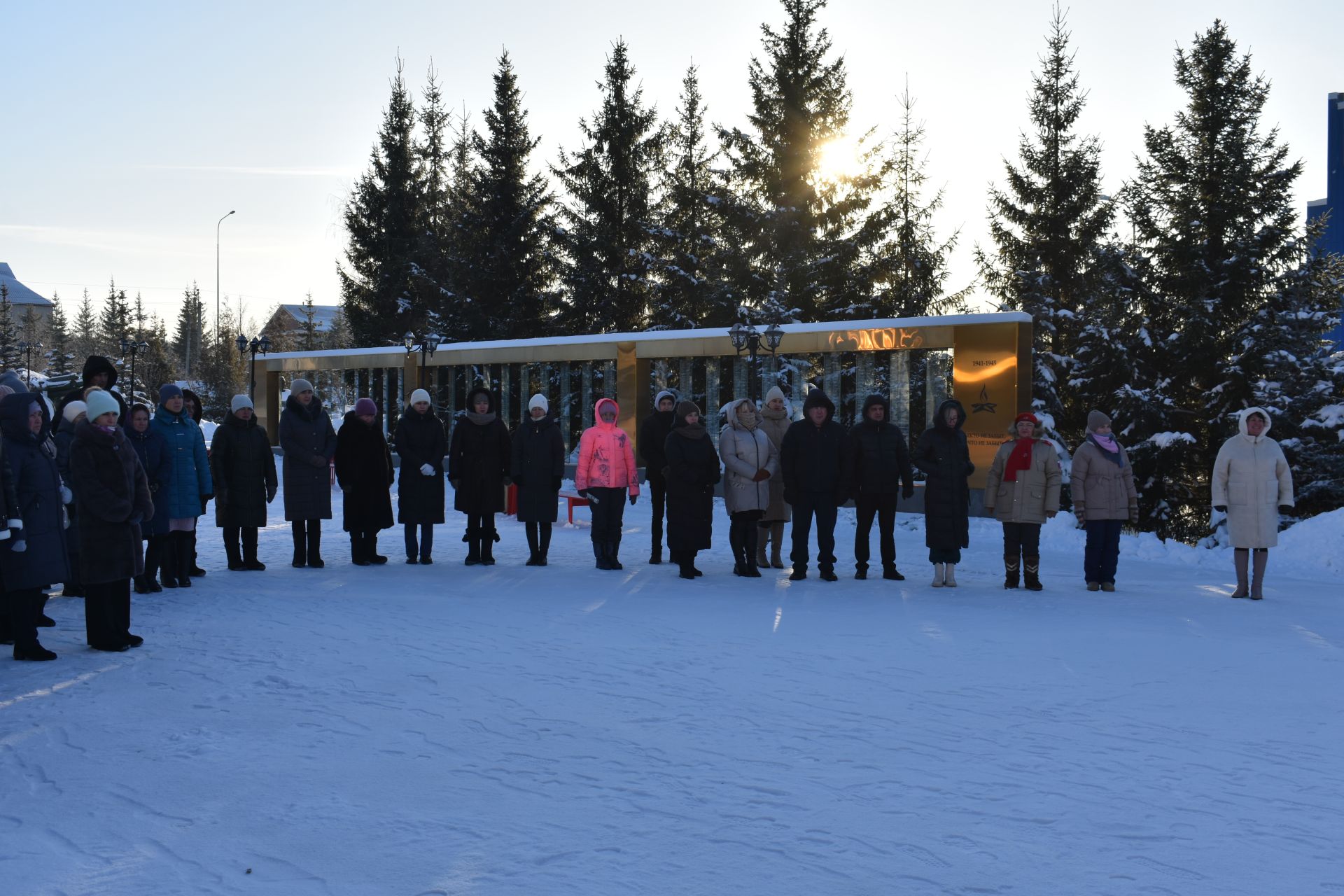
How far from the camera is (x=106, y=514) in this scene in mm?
7016

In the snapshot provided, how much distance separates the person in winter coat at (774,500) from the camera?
37.6ft

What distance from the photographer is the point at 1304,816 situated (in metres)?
4.26

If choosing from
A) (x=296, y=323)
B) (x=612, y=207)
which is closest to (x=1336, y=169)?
(x=612, y=207)

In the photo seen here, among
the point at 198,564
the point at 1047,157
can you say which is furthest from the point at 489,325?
the point at 198,564

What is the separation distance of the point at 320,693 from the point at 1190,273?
21.2m

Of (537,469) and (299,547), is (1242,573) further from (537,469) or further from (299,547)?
(299,547)

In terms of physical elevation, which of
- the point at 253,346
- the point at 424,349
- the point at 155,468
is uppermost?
the point at 253,346

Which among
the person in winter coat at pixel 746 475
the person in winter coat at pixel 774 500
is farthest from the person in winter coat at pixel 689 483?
the person in winter coat at pixel 774 500

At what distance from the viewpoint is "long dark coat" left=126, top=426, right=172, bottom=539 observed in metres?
9.52

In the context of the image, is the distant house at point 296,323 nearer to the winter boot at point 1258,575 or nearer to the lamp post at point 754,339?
the lamp post at point 754,339

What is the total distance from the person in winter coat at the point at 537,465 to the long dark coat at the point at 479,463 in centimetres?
16

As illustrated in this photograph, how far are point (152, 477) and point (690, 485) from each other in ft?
14.7

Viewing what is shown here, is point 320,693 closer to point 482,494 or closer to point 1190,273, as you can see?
point 482,494

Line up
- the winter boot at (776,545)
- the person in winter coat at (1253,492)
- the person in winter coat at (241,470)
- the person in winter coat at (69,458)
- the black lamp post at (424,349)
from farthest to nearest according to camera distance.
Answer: the black lamp post at (424,349), the winter boot at (776,545), the person in winter coat at (241,470), the person in winter coat at (1253,492), the person in winter coat at (69,458)
